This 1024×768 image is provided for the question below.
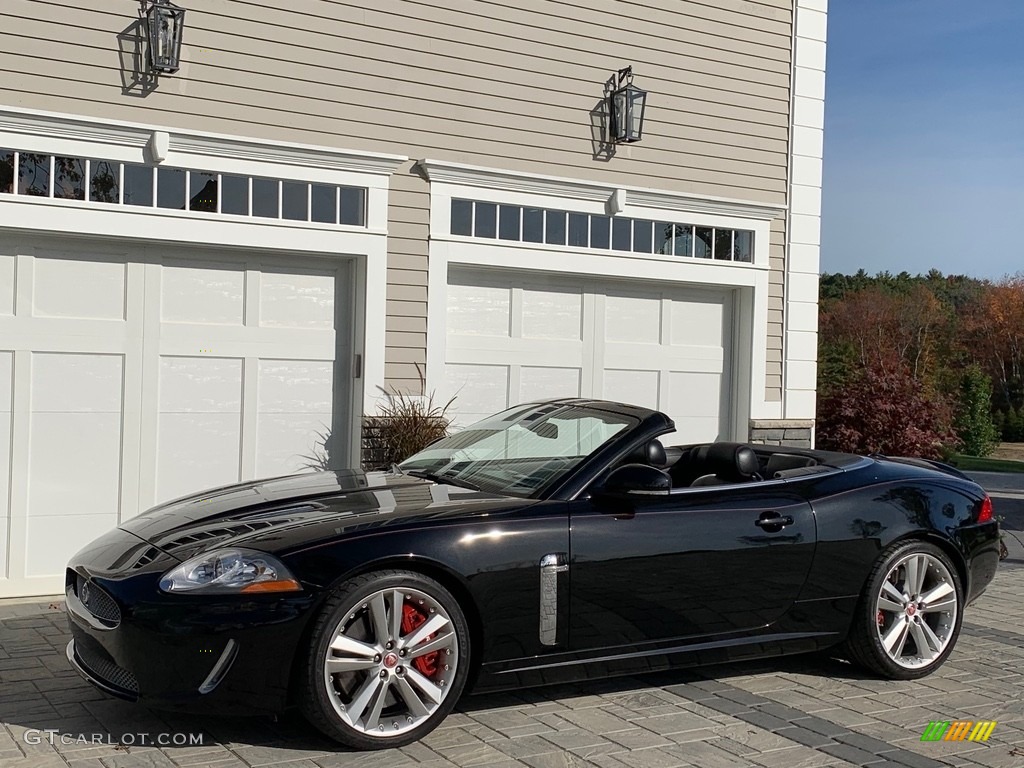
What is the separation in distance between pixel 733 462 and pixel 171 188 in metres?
4.26

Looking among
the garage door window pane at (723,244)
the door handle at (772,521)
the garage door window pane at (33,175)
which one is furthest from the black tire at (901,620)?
the garage door window pane at (33,175)

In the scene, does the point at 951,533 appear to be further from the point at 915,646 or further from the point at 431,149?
the point at 431,149

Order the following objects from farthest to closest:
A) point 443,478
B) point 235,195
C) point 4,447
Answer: point 235,195
point 4,447
point 443,478

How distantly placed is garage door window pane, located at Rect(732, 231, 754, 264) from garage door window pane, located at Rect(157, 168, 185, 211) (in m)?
4.77

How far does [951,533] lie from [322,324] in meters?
4.56

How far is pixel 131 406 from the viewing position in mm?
7258

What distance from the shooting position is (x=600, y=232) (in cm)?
891

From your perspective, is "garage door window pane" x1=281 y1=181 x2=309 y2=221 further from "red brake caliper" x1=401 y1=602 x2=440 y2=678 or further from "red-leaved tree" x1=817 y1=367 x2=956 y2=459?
"red-leaved tree" x1=817 y1=367 x2=956 y2=459

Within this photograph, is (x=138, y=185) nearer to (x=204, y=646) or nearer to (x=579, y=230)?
(x=579, y=230)

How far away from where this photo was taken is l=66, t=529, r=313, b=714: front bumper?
12.4 feet

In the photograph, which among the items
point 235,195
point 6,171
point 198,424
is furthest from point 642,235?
point 6,171

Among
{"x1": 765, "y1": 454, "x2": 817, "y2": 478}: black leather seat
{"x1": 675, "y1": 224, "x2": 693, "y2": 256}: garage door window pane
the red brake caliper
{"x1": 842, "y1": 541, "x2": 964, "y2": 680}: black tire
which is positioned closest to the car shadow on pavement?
the red brake caliper

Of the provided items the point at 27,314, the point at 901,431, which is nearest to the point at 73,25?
the point at 27,314

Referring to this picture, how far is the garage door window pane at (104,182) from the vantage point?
23.0ft
